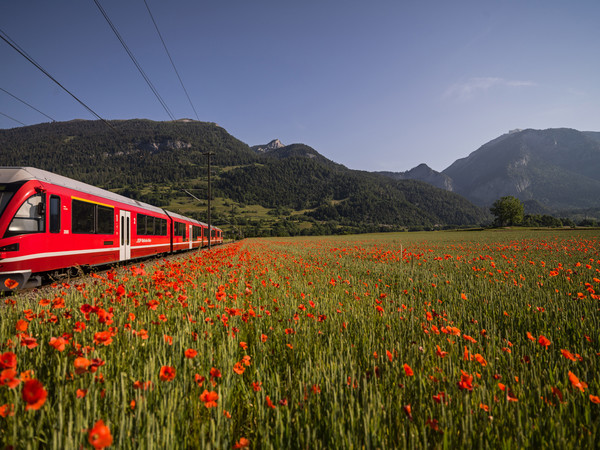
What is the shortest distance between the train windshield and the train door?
563 centimetres

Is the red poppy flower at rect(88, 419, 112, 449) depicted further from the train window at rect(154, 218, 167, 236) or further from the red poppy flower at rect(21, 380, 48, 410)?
the train window at rect(154, 218, 167, 236)

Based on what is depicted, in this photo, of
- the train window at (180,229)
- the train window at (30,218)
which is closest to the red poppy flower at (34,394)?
the train window at (30,218)

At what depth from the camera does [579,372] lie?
199 cm

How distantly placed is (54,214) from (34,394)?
9.51 metres

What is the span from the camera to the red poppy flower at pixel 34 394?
0.94m

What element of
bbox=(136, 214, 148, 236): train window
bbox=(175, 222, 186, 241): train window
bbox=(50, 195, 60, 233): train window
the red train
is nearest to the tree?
bbox=(175, 222, 186, 241): train window

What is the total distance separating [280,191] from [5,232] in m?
190

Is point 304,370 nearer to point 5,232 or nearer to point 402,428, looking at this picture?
point 402,428

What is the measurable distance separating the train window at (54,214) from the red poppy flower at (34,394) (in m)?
9.25

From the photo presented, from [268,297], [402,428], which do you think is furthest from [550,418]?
[268,297]

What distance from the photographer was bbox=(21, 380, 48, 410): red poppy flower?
3.08 feet

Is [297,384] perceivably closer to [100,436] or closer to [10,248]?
[100,436]

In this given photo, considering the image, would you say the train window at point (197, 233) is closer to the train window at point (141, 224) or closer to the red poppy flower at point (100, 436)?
the train window at point (141, 224)

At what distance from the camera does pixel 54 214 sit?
8.00m
